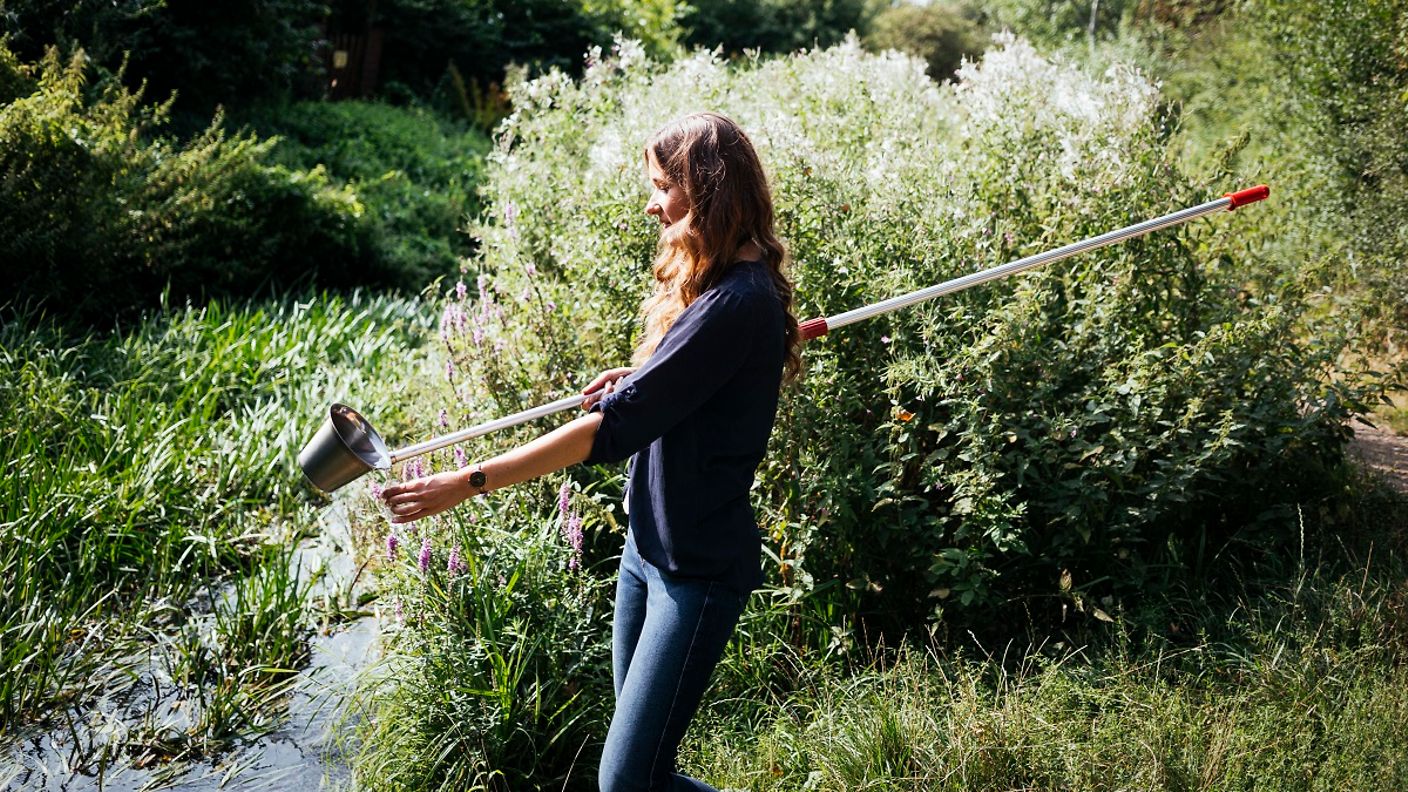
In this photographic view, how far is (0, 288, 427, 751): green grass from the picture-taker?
369 centimetres

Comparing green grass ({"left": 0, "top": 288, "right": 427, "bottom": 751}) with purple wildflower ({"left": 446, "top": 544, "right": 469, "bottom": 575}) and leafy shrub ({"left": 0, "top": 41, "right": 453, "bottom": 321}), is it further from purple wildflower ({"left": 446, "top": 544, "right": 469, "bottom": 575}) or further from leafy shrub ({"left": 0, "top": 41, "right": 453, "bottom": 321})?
purple wildflower ({"left": 446, "top": 544, "right": 469, "bottom": 575})

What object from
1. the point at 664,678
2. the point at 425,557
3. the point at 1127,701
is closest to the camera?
the point at 664,678

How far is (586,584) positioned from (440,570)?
0.43m

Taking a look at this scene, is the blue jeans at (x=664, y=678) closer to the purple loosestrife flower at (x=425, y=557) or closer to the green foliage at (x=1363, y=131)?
the purple loosestrife flower at (x=425, y=557)

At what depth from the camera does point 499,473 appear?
209 cm

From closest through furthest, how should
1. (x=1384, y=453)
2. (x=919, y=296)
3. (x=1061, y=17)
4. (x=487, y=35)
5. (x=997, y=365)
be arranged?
1. (x=919, y=296)
2. (x=997, y=365)
3. (x=1384, y=453)
4. (x=487, y=35)
5. (x=1061, y=17)

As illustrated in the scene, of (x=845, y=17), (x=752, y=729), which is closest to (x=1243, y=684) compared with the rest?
(x=752, y=729)

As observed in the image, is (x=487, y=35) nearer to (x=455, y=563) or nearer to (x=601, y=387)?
(x=455, y=563)

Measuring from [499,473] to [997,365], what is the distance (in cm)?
190

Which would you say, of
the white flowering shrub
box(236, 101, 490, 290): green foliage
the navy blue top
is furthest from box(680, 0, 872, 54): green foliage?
the navy blue top

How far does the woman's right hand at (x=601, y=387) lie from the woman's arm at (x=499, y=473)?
19cm

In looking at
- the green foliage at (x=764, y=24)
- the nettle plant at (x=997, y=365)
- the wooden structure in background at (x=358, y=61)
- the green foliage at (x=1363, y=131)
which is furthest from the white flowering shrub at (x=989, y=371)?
the green foliage at (x=764, y=24)

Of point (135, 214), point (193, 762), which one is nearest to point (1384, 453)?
point (193, 762)

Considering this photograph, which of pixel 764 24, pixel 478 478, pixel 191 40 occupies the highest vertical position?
pixel 764 24
